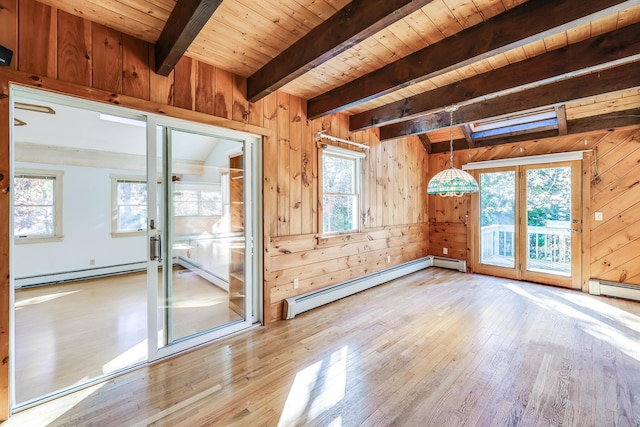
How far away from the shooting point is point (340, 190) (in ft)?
13.8

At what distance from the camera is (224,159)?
121 inches

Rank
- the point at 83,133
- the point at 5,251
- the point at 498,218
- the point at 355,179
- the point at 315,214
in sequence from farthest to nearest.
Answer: the point at 498,218, the point at 83,133, the point at 355,179, the point at 315,214, the point at 5,251

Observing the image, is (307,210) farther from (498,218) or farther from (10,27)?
(498,218)

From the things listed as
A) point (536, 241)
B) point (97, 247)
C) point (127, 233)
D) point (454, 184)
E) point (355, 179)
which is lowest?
point (97, 247)

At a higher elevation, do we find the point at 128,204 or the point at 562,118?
the point at 562,118

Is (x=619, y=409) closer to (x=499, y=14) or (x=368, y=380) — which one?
(x=368, y=380)

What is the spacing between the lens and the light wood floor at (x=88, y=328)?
7.23 ft

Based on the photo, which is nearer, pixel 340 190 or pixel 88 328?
pixel 88 328

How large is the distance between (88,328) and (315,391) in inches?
109

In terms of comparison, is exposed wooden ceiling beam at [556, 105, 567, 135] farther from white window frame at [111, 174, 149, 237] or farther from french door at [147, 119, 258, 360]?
white window frame at [111, 174, 149, 237]

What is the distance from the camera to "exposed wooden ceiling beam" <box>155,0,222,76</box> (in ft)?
5.22

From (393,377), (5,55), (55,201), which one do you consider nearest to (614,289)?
(393,377)

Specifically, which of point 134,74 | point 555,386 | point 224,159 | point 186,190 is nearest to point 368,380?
point 555,386

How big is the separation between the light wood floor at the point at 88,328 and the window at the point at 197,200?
0.62 meters
